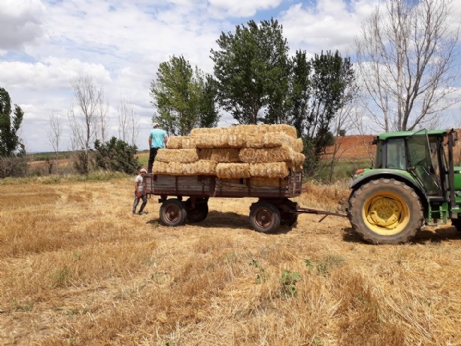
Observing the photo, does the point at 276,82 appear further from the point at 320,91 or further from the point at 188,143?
the point at 188,143

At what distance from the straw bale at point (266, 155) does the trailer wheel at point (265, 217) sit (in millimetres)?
1110

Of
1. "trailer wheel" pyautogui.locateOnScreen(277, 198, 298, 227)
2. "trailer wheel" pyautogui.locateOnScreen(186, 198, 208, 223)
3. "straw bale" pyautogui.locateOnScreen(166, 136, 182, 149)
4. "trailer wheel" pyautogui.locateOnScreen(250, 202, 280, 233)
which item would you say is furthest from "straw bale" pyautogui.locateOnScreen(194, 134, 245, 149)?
"trailer wheel" pyautogui.locateOnScreen(186, 198, 208, 223)

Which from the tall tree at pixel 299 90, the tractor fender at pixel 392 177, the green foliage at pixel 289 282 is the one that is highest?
the tall tree at pixel 299 90

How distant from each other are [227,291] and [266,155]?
4.47m

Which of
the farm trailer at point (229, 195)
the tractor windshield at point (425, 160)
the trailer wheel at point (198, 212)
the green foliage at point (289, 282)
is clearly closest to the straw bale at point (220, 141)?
the farm trailer at point (229, 195)

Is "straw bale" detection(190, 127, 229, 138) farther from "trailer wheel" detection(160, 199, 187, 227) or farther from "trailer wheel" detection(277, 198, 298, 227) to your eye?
"trailer wheel" detection(277, 198, 298, 227)

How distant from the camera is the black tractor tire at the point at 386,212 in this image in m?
6.65

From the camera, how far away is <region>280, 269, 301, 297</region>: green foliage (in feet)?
13.1

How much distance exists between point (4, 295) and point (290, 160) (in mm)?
5874

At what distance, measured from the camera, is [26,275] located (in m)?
4.96

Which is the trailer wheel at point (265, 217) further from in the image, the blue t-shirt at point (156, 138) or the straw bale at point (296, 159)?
the blue t-shirt at point (156, 138)

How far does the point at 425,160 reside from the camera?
6906mm

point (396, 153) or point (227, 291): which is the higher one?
point (396, 153)

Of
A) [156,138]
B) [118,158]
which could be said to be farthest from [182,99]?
[156,138]
